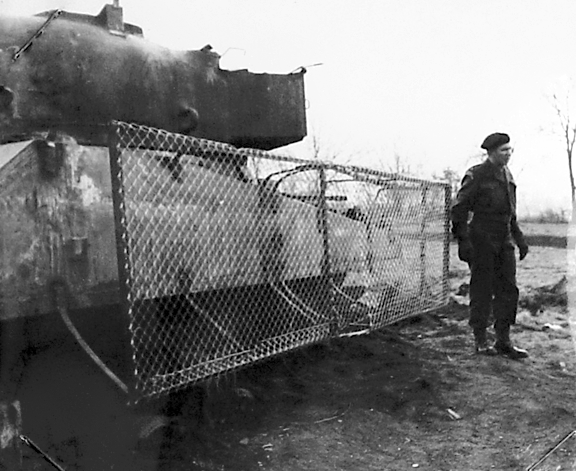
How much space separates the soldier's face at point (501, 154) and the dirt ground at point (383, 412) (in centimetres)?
149

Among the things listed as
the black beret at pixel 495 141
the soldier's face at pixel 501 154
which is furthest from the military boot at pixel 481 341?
the black beret at pixel 495 141

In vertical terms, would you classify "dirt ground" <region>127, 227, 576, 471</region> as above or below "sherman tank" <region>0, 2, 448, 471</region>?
below

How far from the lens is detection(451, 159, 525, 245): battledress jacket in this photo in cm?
542

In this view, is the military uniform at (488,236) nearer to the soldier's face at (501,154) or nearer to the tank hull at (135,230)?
the soldier's face at (501,154)

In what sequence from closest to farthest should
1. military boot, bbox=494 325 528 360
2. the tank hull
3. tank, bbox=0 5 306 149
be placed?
1. the tank hull
2. tank, bbox=0 5 306 149
3. military boot, bbox=494 325 528 360

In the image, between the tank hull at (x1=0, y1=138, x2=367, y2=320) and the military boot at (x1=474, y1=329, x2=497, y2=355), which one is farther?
the military boot at (x1=474, y1=329, x2=497, y2=355)

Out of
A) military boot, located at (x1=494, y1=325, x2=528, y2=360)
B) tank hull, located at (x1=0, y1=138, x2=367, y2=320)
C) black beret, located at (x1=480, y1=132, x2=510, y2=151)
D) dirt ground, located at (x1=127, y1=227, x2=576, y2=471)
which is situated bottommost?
dirt ground, located at (x1=127, y1=227, x2=576, y2=471)

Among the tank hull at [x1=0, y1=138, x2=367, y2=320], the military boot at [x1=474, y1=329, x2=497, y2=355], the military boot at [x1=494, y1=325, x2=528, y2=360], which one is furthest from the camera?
the military boot at [x1=474, y1=329, x2=497, y2=355]

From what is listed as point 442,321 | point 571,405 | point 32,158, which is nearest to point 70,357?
point 32,158

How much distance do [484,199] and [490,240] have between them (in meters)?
0.32

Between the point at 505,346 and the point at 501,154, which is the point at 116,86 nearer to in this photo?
the point at 501,154

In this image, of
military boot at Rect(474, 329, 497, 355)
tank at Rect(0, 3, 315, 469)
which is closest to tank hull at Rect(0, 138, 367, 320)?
tank at Rect(0, 3, 315, 469)

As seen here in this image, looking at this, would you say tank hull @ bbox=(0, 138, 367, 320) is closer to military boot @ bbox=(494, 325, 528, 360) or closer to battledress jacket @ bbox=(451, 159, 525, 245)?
battledress jacket @ bbox=(451, 159, 525, 245)

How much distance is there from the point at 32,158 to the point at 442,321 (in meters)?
4.71
